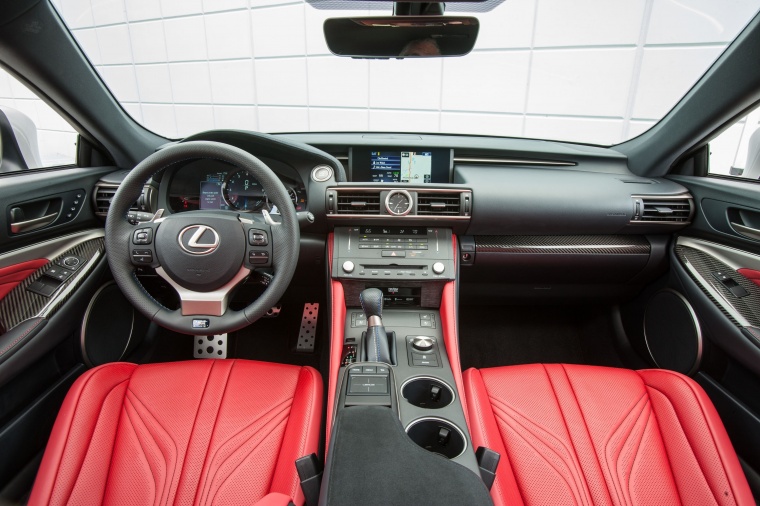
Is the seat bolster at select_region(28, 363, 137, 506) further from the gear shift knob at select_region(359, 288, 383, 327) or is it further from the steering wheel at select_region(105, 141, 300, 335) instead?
the gear shift knob at select_region(359, 288, 383, 327)

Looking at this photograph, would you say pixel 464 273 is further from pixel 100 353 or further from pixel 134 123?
pixel 134 123

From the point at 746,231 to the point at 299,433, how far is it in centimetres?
205

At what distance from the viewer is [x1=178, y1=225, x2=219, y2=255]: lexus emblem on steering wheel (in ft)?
4.33

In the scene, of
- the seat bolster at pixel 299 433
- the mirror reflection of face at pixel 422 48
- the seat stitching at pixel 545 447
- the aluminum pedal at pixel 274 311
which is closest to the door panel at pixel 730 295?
the seat stitching at pixel 545 447

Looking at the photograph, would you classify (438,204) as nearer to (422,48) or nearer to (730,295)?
(422,48)

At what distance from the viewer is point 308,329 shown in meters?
2.53

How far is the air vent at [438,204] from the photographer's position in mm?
1782

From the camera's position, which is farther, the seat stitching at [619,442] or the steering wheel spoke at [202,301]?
the steering wheel spoke at [202,301]

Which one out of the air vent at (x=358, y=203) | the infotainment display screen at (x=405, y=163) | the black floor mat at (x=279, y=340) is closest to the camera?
the air vent at (x=358, y=203)

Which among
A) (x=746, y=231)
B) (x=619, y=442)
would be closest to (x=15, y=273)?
(x=619, y=442)

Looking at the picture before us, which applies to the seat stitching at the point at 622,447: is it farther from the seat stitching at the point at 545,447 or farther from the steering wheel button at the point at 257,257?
the steering wheel button at the point at 257,257

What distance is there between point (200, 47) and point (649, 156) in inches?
198

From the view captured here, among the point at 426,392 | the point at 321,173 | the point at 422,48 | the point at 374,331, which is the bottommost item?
the point at 426,392

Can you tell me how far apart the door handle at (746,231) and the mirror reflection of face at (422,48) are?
1.55 meters
